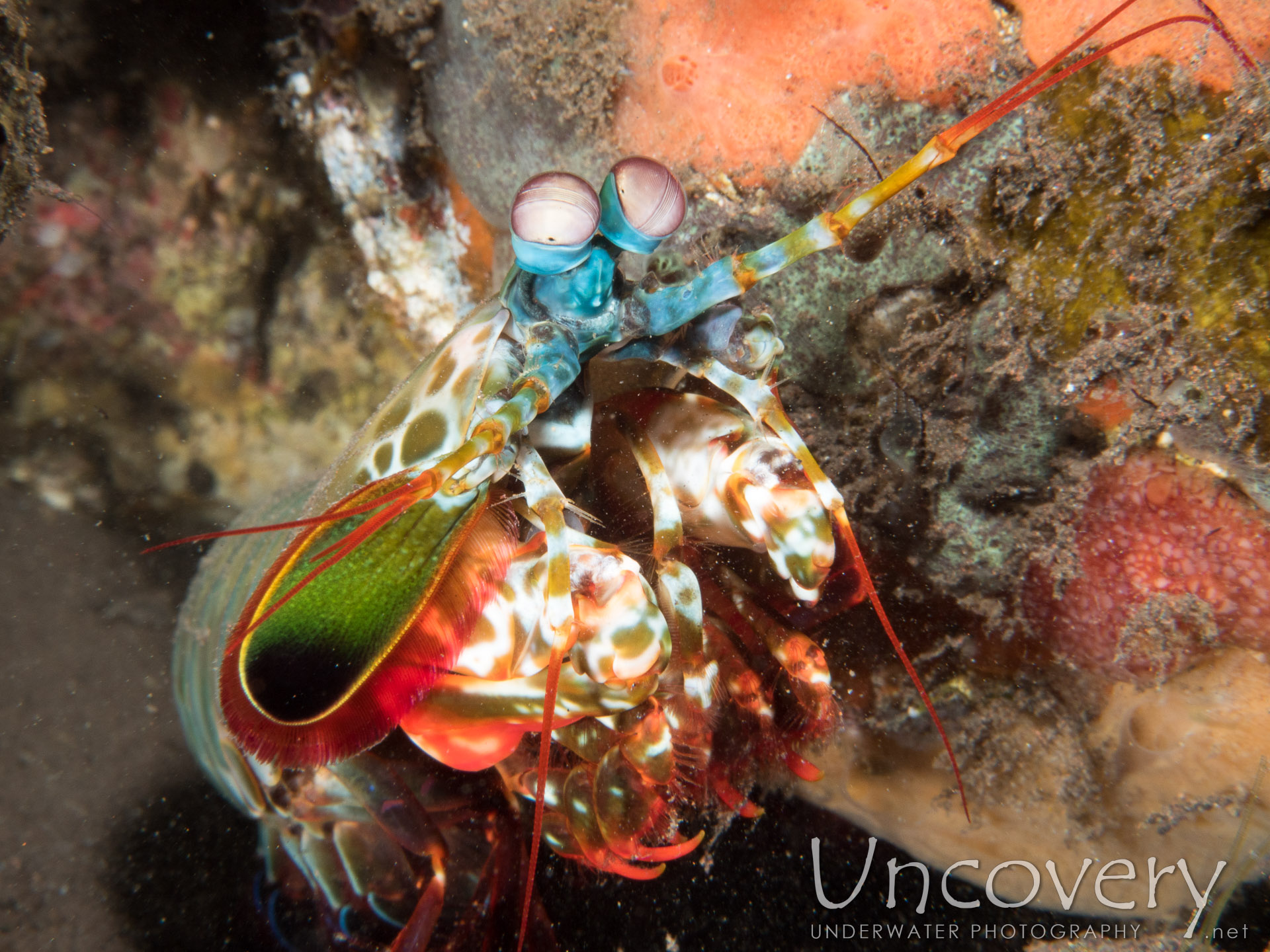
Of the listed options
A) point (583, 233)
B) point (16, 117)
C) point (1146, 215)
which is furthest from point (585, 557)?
point (16, 117)

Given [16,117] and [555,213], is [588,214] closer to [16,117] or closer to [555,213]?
[555,213]

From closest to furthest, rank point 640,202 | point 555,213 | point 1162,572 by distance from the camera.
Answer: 1. point 555,213
2. point 640,202
3. point 1162,572

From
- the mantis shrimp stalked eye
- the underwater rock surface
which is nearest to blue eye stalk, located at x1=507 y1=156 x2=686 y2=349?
the mantis shrimp stalked eye

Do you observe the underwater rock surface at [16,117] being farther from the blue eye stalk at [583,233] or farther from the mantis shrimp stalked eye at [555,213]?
the mantis shrimp stalked eye at [555,213]

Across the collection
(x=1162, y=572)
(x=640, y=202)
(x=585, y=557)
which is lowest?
(x=1162, y=572)

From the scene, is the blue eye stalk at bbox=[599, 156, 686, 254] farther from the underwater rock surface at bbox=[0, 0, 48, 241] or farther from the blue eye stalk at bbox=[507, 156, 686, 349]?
the underwater rock surface at bbox=[0, 0, 48, 241]

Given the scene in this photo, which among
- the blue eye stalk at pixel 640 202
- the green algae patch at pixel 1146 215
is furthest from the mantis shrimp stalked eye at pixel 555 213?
the green algae patch at pixel 1146 215

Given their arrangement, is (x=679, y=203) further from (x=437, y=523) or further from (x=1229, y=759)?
(x=1229, y=759)

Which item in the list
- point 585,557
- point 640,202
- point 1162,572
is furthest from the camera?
point 1162,572
